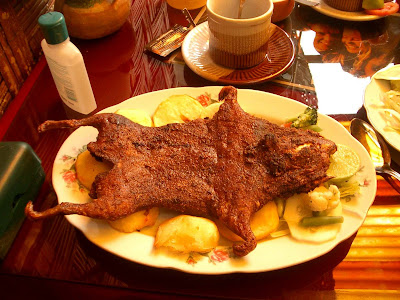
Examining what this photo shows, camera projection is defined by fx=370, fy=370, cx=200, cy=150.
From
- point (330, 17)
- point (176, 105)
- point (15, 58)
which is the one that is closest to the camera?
point (176, 105)

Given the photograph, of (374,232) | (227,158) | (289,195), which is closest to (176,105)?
(227,158)

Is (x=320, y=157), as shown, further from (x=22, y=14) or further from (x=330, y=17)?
(x=22, y=14)

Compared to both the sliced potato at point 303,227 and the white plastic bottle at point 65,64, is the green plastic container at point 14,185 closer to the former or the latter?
the white plastic bottle at point 65,64

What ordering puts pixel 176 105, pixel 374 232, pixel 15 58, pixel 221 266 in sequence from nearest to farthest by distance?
pixel 221 266 → pixel 374 232 → pixel 176 105 → pixel 15 58


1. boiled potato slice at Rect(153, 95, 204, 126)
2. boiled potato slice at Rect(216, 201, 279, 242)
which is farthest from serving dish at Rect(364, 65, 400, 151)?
boiled potato slice at Rect(153, 95, 204, 126)

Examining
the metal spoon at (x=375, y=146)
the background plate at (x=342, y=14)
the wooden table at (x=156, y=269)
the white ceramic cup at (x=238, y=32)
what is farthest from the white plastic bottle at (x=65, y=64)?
the background plate at (x=342, y=14)

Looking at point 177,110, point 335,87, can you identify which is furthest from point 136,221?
point 335,87

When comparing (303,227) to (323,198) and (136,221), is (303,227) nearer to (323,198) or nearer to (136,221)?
(323,198)
